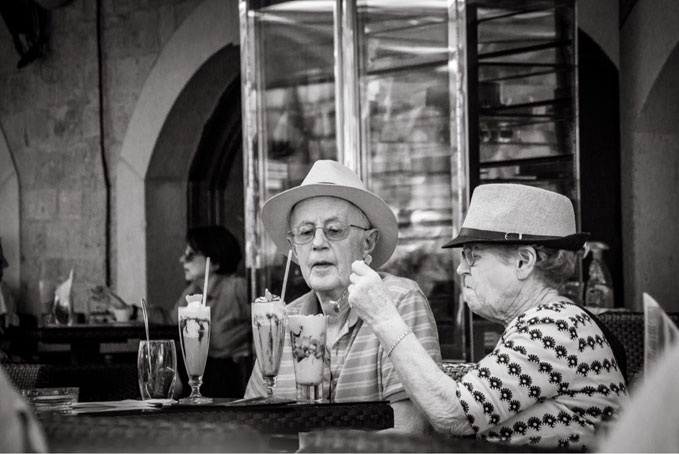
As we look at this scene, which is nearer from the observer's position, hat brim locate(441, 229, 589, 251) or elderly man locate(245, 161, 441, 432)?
hat brim locate(441, 229, 589, 251)

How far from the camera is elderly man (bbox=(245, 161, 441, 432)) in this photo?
9.88ft

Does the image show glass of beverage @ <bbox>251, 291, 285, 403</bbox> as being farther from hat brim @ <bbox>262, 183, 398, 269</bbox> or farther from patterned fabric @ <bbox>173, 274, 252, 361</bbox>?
patterned fabric @ <bbox>173, 274, 252, 361</bbox>

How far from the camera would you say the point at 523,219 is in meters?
2.63

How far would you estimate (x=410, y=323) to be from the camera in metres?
3.01

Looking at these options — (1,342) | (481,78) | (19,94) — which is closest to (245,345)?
(1,342)

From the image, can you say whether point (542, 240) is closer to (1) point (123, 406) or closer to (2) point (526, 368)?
(2) point (526, 368)

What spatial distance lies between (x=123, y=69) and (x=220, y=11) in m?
1.25

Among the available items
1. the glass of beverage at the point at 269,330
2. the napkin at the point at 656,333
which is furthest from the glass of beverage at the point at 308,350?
the napkin at the point at 656,333

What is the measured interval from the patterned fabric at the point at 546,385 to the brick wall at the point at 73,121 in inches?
229

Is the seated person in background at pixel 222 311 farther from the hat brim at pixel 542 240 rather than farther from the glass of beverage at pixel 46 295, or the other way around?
the hat brim at pixel 542 240

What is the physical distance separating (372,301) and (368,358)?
496 millimetres

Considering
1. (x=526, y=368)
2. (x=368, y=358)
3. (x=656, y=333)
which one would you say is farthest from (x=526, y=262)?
(x=656, y=333)

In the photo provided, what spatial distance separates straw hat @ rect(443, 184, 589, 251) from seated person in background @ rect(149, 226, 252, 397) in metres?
4.07

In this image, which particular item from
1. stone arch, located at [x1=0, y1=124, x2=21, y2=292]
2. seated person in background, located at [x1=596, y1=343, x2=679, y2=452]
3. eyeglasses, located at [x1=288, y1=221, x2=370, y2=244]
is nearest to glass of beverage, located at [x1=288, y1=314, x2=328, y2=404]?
eyeglasses, located at [x1=288, y1=221, x2=370, y2=244]
